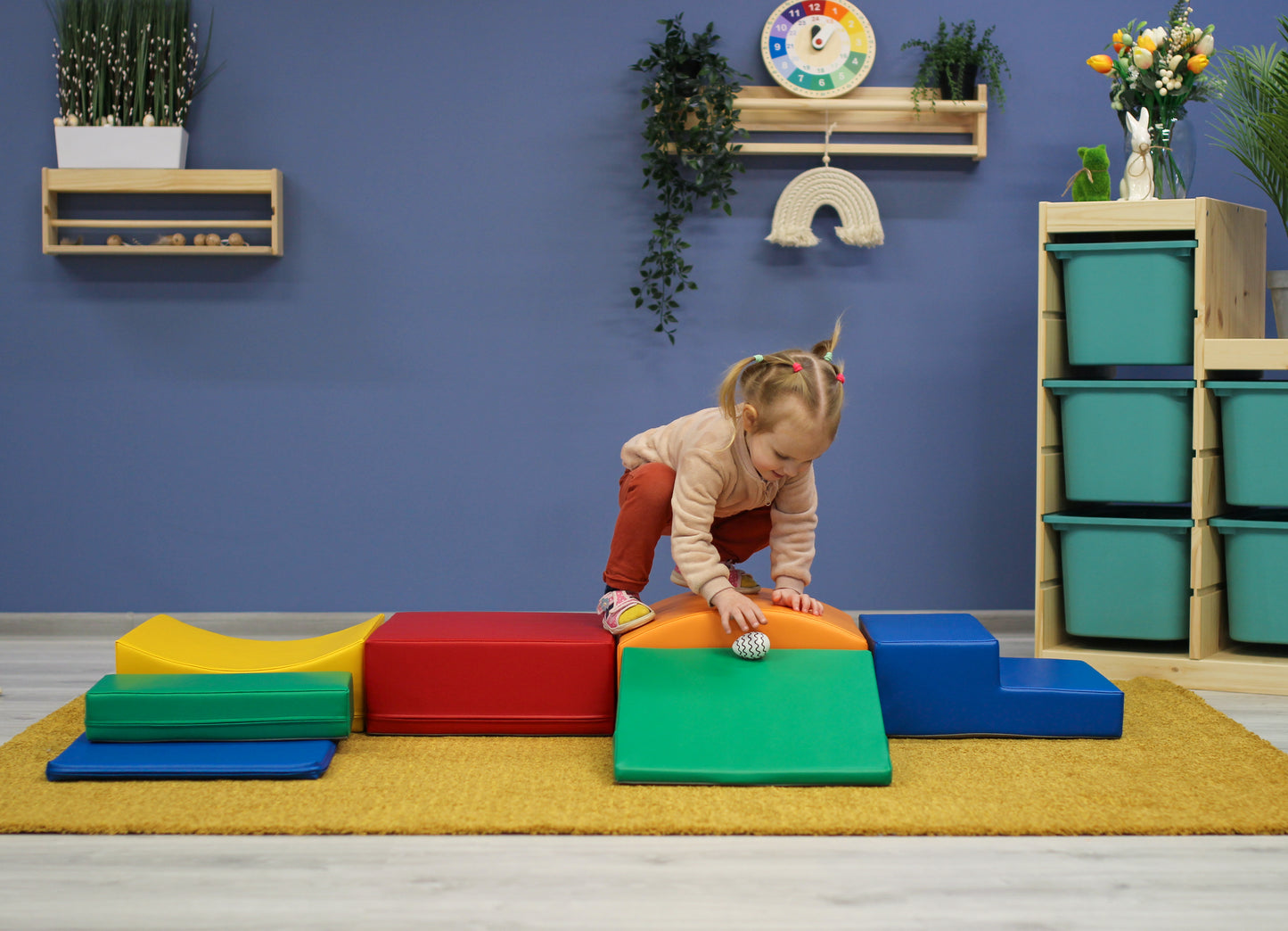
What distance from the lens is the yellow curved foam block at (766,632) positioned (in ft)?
5.95

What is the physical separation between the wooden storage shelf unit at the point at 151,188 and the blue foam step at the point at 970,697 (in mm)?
1932

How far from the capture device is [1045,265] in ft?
7.68

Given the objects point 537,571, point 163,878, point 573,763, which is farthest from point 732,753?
point 537,571

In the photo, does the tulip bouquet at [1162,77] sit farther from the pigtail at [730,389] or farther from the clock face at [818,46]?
the pigtail at [730,389]

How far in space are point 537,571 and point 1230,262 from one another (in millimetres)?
1878

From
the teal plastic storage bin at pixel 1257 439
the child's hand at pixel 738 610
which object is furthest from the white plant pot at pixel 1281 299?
the child's hand at pixel 738 610

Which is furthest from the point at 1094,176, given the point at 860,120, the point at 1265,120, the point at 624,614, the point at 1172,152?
the point at 624,614

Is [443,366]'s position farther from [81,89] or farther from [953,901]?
[953,901]

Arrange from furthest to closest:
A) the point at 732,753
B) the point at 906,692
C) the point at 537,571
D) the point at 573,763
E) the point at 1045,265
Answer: the point at 537,571 < the point at 1045,265 < the point at 906,692 < the point at 573,763 < the point at 732,753

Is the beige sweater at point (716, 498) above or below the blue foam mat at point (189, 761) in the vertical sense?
above

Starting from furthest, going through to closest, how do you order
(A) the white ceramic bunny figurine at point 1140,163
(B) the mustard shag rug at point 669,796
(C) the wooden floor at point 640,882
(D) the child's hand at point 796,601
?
(A) the white ceramic bunny figurine at point 1140,163, (D) the child's hand at point 796,601, (B) the mustard shag rug at point 669,796, (C) the wooden floor at point 640,882

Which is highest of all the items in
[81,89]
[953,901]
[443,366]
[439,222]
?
[81,89]

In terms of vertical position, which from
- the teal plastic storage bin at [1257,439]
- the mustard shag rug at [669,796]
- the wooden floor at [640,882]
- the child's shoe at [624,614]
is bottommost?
the wooden floor at [640,882]

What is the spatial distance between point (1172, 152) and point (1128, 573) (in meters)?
0.98
